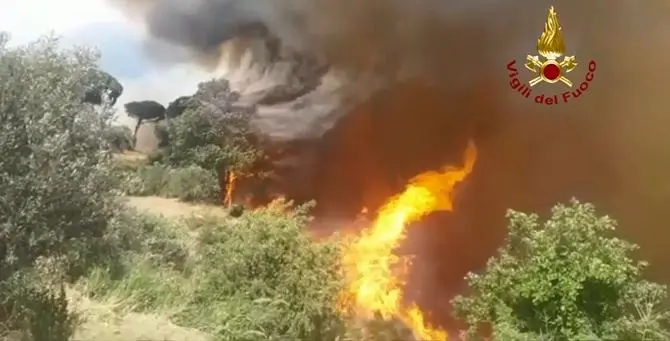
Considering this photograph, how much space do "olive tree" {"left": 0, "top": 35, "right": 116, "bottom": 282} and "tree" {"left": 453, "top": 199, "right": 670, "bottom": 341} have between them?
2.71 m

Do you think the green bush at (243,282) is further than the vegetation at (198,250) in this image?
Yes

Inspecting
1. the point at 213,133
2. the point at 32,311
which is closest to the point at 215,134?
the point at 213,133

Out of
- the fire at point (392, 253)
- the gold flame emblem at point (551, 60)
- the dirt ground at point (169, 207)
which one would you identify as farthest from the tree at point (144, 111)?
the gold flame emblem at point (551, 60)

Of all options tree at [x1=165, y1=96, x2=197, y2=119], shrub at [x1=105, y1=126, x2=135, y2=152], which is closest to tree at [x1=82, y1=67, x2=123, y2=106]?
shrub at [x1=105, y1=126, x2=135, y2=152]

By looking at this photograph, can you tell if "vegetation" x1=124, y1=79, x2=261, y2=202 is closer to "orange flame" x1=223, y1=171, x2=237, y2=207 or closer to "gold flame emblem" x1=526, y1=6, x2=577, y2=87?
"orange flame" x1=223, y1=171, x2=237, y2=207

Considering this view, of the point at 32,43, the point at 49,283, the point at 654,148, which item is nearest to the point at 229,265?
the point at 49,283

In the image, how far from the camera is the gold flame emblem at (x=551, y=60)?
6348 mm

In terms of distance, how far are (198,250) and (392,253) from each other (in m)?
1.42

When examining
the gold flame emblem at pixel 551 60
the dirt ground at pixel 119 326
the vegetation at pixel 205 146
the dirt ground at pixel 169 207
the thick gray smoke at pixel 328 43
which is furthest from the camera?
the gold flame emblem at pixel 551 60

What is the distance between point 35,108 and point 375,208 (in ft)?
8.15

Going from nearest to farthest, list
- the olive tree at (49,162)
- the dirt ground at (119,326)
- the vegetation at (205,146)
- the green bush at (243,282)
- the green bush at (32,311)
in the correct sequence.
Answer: the olive tree at (49,162)
the green bush at (32,311)
the dirt ground at (119,326)
the green bush at (243,282)
the vegetation at (205,146)

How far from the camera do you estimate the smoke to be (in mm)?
6016

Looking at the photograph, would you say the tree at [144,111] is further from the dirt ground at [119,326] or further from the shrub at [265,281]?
the shrub at [265,281]

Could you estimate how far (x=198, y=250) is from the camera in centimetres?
575
